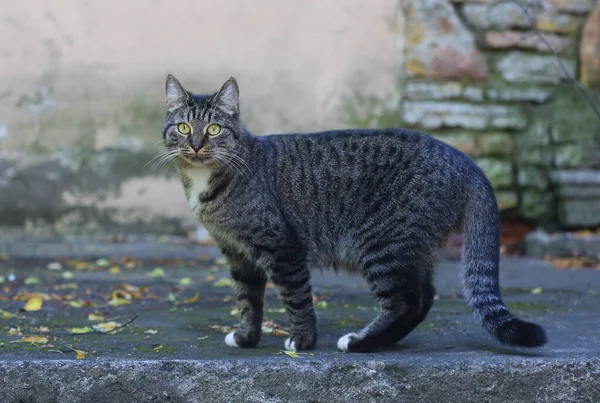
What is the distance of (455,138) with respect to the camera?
6172 mm

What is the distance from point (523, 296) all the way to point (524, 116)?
2323 mm

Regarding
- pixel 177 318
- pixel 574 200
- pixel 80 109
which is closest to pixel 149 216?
pixel 80 109

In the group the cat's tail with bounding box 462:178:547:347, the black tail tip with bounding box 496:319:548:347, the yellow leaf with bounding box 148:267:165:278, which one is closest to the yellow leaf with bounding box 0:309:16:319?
the yellow leaf with bounding box 148:267:165:278

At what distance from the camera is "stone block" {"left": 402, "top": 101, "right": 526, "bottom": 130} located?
20.2 feet

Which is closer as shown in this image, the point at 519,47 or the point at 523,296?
the point at 523,296

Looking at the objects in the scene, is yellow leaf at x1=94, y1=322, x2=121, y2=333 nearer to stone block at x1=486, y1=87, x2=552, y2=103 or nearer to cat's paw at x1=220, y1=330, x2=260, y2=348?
cat's paw at x1=220, y1=330, x2=260, y2=348

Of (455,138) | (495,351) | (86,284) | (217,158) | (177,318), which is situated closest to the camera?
(495,351)

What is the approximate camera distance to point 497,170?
6.23 metres

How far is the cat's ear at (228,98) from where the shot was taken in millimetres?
3330

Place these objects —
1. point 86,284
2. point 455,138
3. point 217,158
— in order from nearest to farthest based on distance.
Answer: point 217,158 → point 86,284 → point 455,138

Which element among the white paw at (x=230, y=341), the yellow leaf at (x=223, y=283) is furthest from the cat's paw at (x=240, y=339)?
the yellow leaf at (x=223, y=283)

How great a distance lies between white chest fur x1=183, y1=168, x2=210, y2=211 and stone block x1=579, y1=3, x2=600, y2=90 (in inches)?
160

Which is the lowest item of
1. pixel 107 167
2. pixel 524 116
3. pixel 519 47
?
pixel 107 167

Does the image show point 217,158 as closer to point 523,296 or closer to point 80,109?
point 523,296
